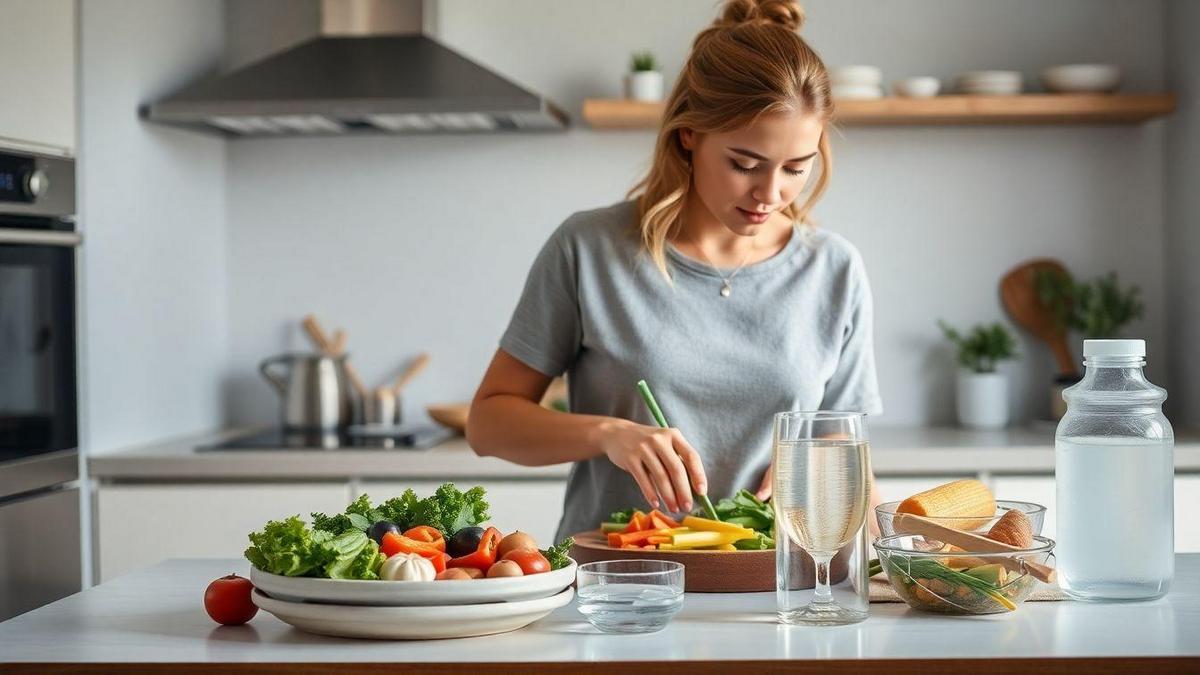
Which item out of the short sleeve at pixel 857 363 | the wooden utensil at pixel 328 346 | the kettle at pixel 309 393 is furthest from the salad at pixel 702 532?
the wooden utensil at pixel 328 346

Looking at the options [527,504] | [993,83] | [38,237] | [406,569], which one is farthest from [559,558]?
[993,83]

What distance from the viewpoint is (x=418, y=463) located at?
10.0ft

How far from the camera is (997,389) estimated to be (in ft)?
11.5

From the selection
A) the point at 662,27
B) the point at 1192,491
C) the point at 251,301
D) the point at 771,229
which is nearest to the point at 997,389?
the point at 1192,491

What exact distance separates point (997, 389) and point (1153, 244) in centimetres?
62

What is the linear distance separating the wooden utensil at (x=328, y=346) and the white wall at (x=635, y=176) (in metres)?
0.04

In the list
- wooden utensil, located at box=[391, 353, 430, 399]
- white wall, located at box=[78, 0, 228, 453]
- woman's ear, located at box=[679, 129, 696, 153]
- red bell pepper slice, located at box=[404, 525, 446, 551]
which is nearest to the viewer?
red bell pepper slice, located at box=[404, 525, 446, 551]

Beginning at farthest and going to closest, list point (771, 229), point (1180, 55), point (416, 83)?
point (1180, 55) → point (416, 83) → point (771, 229)

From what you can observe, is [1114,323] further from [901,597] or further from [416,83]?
[901,597]

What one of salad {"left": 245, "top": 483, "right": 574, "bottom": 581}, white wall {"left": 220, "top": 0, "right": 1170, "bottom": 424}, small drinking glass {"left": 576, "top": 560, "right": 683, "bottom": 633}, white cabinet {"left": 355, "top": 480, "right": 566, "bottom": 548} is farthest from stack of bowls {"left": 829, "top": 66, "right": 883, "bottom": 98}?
small drinking glass {"left": 576, "top": 560, "right": 683, "bottom": 633}

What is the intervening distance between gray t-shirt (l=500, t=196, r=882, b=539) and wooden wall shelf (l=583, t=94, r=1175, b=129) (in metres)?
1.42

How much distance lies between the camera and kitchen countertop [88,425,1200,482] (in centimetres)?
301

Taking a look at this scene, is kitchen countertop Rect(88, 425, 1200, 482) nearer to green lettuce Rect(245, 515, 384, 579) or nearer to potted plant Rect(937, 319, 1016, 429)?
potted plant Rect(937, 319, 1016, 429)

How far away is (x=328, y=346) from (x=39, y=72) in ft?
4.01
